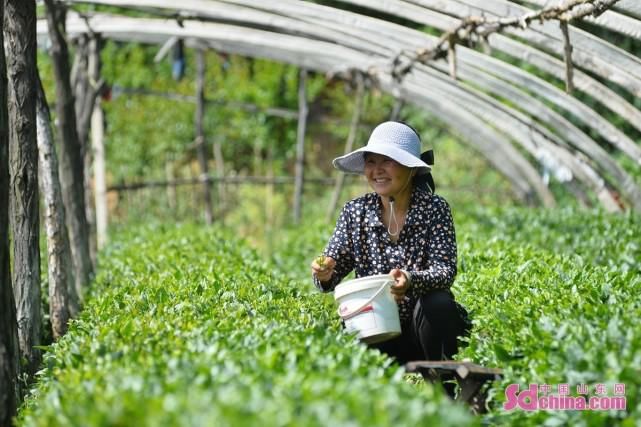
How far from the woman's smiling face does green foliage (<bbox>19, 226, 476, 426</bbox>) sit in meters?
0.78

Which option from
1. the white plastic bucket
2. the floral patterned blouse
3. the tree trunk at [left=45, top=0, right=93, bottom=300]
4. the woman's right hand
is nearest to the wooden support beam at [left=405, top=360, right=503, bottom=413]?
the white plastic bucket

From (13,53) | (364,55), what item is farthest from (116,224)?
(13,53)

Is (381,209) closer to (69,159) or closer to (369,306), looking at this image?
(369,306)

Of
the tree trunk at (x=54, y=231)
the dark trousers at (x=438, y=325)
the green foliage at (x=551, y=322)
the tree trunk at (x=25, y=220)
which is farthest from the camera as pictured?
the tree trunk at (x=54, y=231)

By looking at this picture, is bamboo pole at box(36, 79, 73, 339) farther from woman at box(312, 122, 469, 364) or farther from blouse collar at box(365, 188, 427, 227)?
blouse collar at box(365, 188, 427, 227)

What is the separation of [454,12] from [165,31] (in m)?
4.67

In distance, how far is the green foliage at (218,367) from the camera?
9.00 ft

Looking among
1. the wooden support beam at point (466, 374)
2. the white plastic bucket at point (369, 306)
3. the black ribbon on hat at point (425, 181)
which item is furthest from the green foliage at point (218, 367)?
the black ribbon on hat at point (425, 181)

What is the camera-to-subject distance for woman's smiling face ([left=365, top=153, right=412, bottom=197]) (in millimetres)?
5223

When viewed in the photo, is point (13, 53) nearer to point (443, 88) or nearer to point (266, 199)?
point (443, 88)

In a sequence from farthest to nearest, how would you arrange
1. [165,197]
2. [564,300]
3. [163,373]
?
1. [165,197]
2. [564,300]
3. [163,373]

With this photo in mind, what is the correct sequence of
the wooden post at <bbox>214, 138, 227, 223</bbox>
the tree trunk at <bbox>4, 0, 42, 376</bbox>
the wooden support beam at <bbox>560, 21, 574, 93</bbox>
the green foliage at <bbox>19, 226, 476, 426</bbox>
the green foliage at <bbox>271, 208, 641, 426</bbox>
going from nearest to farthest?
the green foliage at <bbox>19, 226, 476, 426</bbox> → the green foliage at <bbox>271, 208, 641, 426</bbox> → the tree trunk at <bbox>4, 0, 42, 376</bbox> → the wooden support beam at <bbox>560, 21, 574, 93</bbox> → the wooden post at <bbox>214, 138, 227, 223</bbox>

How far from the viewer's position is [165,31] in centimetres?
1179

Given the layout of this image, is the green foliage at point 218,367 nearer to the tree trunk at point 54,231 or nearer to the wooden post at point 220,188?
the tree trunk at point 54,231
